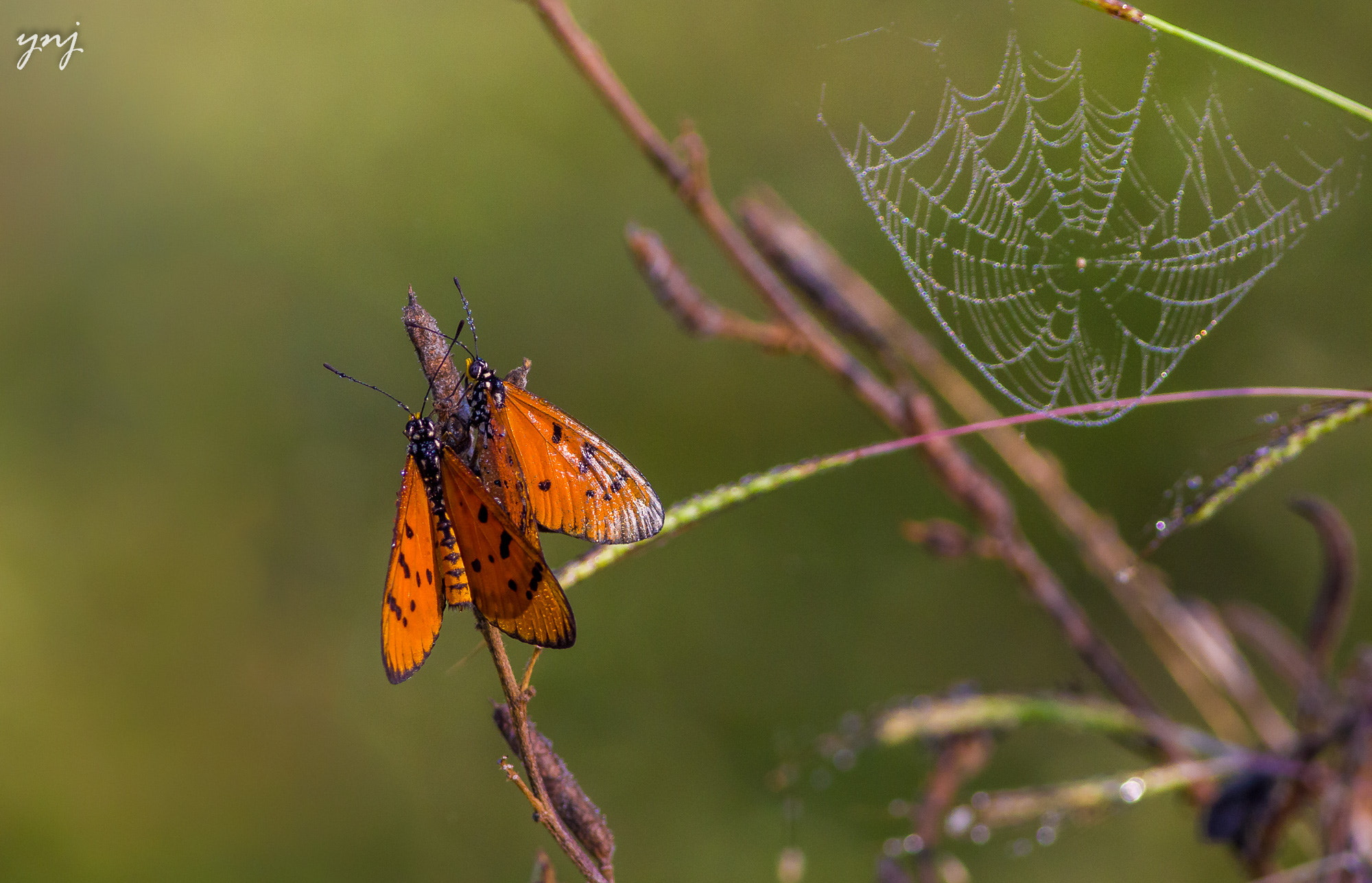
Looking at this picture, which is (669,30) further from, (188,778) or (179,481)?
(188,778)

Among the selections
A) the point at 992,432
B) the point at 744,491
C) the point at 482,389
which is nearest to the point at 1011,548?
the point at 992,432

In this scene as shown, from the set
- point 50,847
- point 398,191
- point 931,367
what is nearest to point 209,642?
point 50,847

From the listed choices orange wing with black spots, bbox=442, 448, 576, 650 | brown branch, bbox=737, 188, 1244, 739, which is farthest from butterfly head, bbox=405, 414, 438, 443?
brown branch, bbox=737, 188, 1244, 739

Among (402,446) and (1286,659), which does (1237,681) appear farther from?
(402,446)

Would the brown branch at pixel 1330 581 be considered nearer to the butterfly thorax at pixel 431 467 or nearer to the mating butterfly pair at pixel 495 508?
the mating butterfly pair at pixel 495 508

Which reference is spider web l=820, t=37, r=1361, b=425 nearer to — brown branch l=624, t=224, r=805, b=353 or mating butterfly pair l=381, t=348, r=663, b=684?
brown branch l=624, t=224, r=805, b=353
